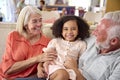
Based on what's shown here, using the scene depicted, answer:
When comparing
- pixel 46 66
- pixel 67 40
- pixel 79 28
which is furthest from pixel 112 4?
pixel 46 66

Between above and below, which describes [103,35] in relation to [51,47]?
above

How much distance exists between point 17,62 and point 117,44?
80 cm

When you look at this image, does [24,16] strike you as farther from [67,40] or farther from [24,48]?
[67,40]

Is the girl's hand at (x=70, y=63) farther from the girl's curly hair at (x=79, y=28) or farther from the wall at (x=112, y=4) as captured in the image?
the wall at (x=112, y=4)

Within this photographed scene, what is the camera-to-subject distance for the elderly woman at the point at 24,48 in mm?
1721

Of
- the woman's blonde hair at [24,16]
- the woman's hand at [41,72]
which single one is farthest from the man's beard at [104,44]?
the woman's blonde hair at [24,16]

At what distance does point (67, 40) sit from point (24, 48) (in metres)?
0.34

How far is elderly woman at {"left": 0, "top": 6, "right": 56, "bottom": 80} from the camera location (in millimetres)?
1721

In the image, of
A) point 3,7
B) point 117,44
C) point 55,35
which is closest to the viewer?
point 117,44

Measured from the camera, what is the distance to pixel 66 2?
7918 millimetres

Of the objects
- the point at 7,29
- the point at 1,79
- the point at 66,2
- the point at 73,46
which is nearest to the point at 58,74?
the point at 73,46

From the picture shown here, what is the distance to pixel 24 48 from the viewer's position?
1.74 m

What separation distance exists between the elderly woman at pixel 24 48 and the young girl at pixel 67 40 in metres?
0.06

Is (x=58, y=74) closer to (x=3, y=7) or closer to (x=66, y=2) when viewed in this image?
(x=3, y=7)
